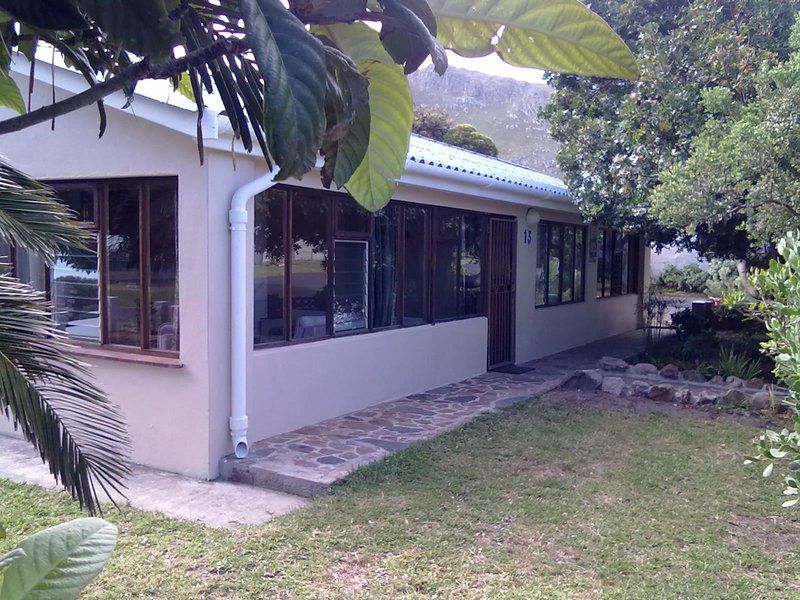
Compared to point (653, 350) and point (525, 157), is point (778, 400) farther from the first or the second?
point (525, 157)

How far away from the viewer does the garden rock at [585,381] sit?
9758mm

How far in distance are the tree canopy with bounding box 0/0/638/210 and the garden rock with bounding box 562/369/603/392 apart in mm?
8230

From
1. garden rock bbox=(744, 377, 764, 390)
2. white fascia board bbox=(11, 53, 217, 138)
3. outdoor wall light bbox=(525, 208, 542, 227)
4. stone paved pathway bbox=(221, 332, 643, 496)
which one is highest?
white fascia board bbox=(11, 53, 217, 138)

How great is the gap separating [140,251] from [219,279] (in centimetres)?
84

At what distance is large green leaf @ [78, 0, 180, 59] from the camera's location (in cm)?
124

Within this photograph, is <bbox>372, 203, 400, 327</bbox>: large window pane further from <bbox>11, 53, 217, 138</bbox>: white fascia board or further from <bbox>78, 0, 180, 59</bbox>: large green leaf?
<bbox>78, 0, 180, 59</bbox>: large green leaf

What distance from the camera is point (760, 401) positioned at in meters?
8.71

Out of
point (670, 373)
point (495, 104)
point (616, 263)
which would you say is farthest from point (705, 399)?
point (495, 104)

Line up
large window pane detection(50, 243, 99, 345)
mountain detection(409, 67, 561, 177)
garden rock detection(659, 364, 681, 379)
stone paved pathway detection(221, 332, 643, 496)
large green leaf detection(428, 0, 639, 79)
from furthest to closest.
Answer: mountain detection(409, 67, 561, 177) < garden rock detection(659, 364, 681, 379) < large window pane detection(50, 243, 99, 345) < stone paved pathway detection(221, 332, 643, 496) < large green leaf detection(428, 0, 639, 79)

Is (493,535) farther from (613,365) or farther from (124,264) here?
(613,365)

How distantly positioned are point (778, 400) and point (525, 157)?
70994 millimetres

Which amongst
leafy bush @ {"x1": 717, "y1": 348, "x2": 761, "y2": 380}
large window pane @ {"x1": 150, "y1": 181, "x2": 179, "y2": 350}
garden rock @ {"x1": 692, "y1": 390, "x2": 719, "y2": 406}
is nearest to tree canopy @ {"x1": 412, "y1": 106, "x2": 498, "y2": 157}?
leafy bush @ {"x1": 717, "y1": 348, "x2": 761, "y2": 380}

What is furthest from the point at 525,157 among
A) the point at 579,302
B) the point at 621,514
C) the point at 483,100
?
the point at 621,514

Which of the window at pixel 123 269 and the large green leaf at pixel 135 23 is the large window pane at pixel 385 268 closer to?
the window at pixel 123 269
